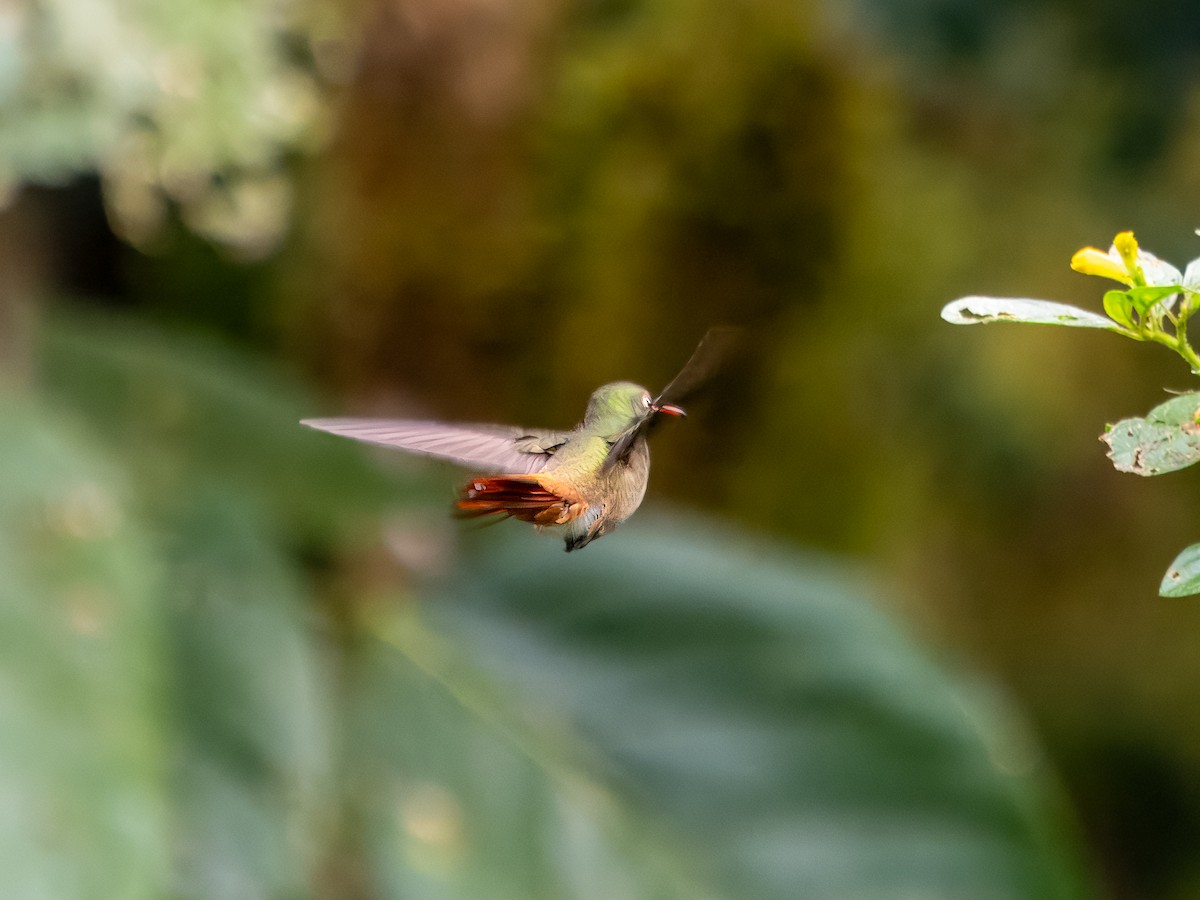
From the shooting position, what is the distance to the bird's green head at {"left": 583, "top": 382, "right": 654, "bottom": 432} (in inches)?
15.3

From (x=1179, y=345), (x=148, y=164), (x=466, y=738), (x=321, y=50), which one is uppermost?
(x=321, y=50)

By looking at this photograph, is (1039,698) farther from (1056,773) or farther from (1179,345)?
(1179,345)

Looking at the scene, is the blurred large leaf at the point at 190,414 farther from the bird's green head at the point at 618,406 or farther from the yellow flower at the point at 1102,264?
the yellow flower at the point at 1102,264

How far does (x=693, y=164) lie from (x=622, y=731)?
0.74 m

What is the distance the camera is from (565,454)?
16.0 inches

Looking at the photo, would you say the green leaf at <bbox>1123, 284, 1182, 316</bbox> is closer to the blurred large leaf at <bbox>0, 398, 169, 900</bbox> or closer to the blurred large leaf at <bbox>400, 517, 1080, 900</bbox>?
the blurred large leaf at <bbox>0, 398, 169, 900</bbox>

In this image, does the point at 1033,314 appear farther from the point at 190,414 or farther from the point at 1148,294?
the point at 190,414

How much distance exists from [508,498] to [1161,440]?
16 cm

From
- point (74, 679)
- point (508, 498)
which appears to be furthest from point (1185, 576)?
point (74, 679)

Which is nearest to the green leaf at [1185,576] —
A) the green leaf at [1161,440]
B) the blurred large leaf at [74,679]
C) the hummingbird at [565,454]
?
the green leaf at [1161,440]

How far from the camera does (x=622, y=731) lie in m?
1.34

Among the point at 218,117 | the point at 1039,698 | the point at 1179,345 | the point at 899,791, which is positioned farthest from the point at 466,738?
Result: the point at 1039,698

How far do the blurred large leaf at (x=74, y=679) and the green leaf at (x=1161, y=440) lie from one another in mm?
945

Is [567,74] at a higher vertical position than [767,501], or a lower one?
higher
